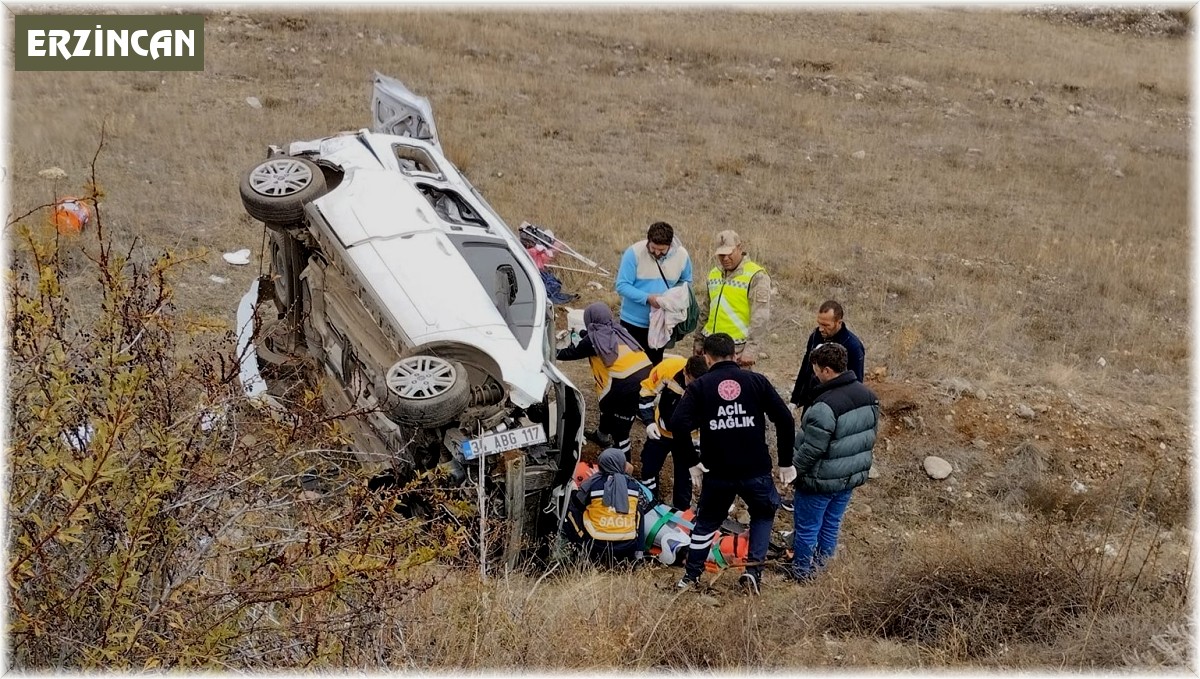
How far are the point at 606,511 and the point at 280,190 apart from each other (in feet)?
8.96

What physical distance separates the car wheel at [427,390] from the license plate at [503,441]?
0.17 m

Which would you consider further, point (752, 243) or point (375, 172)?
point (752, 243)

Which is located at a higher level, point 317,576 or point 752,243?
point 317,576

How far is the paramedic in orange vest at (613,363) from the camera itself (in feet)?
19.8

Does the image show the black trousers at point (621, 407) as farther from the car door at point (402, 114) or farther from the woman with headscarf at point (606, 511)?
the car door at point (402, 114)

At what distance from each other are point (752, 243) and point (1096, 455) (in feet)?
16.5

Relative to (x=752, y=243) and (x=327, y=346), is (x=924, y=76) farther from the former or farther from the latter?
(x=327, y=346)

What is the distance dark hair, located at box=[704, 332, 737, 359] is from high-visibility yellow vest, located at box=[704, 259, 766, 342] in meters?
1.18

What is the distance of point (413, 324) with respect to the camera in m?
4.89

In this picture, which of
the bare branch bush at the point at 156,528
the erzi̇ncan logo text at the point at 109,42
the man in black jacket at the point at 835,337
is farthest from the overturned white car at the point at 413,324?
the erzi̇ncan logo text at the point at 109,42

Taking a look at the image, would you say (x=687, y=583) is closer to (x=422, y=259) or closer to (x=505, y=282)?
(x=505, y=282)

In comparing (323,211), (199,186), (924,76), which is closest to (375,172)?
(323,211)

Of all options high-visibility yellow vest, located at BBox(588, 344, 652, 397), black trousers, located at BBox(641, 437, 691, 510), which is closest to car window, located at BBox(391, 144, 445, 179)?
high-visibility yellow vest, located at BBox(588, 344, 652, 397)

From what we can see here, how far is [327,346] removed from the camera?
5859 mm
